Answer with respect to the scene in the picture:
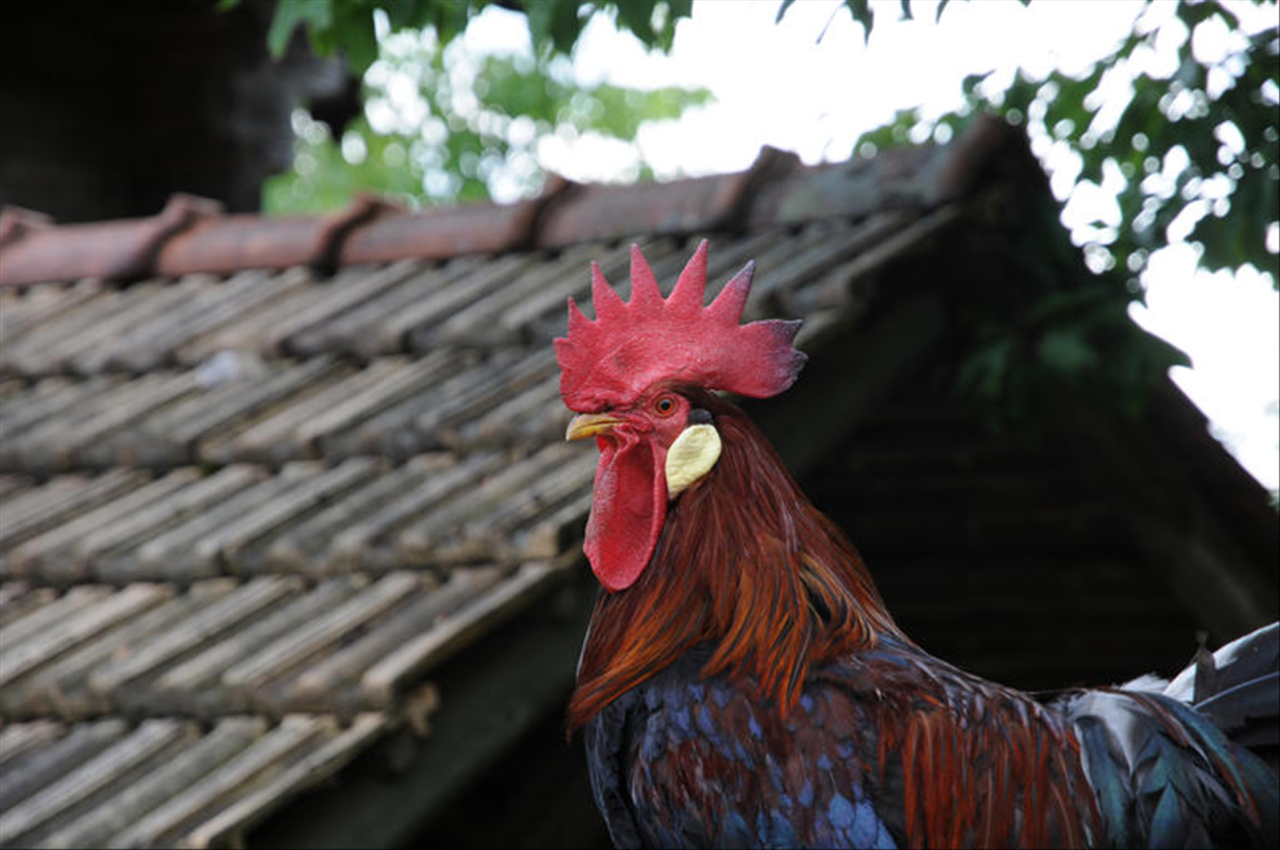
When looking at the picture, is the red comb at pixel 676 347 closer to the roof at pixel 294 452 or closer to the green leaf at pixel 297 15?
the roof at pixel 294 452

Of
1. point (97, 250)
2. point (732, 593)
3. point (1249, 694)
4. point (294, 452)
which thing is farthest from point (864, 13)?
point (97, 250)

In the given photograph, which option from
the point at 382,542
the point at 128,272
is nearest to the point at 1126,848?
the point at 382,542

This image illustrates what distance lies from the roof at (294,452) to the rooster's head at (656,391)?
63 cm

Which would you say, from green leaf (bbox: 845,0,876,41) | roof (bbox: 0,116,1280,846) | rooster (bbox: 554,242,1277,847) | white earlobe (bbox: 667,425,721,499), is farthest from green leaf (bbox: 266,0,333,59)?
white earlobe (bbox: 667,425,721,499)

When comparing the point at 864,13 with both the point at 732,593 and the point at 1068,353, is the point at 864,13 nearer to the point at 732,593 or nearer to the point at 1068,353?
the point at 1068,353

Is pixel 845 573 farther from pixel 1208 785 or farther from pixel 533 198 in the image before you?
pixel 533 198

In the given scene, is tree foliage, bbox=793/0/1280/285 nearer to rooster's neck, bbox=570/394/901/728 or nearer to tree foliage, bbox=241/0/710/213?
rooster's neck, bbox=570/394/901/728

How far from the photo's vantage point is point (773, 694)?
8.58 feet

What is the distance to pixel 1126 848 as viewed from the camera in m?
2.68

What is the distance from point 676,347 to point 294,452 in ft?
5.67

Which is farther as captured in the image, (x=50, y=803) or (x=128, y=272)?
(x=128, y=272)

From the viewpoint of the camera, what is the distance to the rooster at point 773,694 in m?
2.59

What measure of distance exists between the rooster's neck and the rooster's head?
0.03 metres

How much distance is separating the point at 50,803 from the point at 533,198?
96.2 inches
